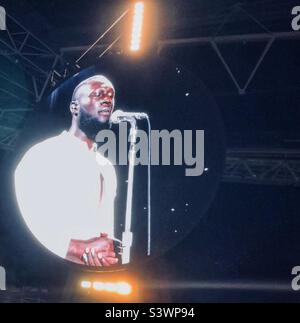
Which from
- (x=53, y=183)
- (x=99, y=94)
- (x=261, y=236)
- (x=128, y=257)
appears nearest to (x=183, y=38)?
(x=99, y=94)

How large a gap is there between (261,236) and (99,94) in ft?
12.2

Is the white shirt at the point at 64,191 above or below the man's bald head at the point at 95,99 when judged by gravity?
below

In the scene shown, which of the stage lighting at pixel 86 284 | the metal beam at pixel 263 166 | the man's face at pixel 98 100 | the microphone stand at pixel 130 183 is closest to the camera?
the microphone stand at pixel 130 183

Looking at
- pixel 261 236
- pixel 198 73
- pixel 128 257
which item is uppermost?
pixel 198 73

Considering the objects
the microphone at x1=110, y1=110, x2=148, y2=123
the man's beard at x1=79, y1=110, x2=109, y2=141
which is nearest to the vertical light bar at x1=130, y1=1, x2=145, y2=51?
the microphone at x1=110, y1=110, x2=148, y2=123

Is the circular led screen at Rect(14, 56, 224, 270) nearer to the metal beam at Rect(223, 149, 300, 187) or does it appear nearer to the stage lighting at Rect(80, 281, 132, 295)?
the stage lighting at Rect(80, 281, 132, 295)

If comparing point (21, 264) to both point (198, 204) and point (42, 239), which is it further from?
point (198, 204)

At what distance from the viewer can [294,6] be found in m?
3.56

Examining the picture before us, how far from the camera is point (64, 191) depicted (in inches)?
136

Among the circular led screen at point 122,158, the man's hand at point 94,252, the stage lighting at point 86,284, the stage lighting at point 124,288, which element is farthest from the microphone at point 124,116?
the stage lighting at point 86,284

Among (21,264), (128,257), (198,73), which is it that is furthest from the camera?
(21,264)

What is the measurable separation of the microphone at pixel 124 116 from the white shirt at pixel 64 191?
1.05ft

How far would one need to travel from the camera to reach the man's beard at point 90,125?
3456 millimetres

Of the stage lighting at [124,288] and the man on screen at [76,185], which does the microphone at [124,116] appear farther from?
the stage lighting at [124,288]
